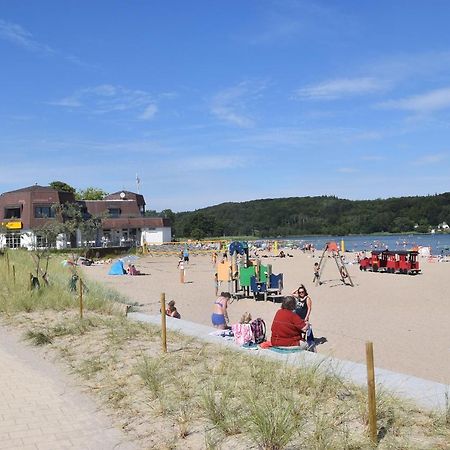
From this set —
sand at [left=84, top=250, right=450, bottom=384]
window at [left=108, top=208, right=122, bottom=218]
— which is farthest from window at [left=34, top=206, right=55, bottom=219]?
sand at [left=84, top=250, right=450, bottom=384]

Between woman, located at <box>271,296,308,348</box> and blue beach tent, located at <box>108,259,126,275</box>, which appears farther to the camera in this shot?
blue beach tent, located at <box>108,259,126,275</box>

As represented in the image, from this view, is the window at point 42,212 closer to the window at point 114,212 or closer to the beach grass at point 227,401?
the window at point 114,212

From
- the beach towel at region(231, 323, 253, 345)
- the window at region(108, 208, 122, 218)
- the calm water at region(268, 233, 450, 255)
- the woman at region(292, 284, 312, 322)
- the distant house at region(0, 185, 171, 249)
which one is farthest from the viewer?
the calm water at region(268, 233, 450, 255)

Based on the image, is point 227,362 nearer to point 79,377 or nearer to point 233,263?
point 79,377

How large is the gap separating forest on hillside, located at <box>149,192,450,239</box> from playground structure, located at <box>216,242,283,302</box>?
92606 mm

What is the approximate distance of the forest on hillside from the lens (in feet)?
465

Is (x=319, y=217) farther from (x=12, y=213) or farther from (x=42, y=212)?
(x=12, y=213)

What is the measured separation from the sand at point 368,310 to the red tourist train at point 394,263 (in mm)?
809

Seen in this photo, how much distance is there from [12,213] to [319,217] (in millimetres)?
116353

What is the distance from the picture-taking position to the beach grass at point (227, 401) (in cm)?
451

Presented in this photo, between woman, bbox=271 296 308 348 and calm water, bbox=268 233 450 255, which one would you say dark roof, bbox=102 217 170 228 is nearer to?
calm water, bbox=268 233 450 255

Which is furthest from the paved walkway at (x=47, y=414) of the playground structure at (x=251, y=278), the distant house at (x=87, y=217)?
the distant house at (x=87, y=217)

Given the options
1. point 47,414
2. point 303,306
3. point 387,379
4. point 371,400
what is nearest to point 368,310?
point 303,306

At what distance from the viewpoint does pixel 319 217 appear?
16500 centimetres
